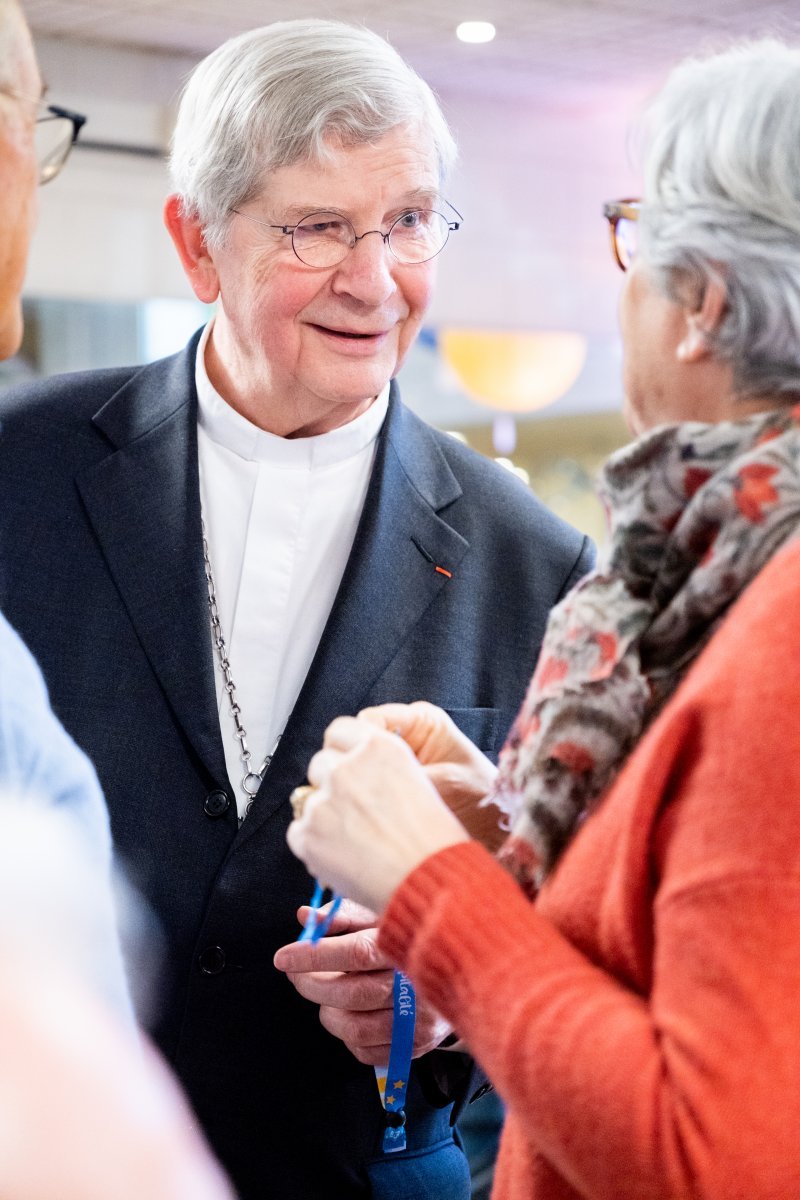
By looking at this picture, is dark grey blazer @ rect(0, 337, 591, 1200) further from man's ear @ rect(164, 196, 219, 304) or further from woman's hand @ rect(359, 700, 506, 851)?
woman's hand @ rect(359, 700, 506, 851)

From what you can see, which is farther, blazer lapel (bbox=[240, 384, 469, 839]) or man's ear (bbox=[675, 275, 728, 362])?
blazer lapel (bbox=[240, 384, 469, 839])

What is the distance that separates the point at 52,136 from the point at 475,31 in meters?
4.16

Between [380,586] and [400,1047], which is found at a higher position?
[380,586]

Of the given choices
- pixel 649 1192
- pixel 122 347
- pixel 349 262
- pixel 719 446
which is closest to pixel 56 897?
pixel 649 1192

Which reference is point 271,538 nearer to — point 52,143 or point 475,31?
point 52,143

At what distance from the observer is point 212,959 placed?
1462mm

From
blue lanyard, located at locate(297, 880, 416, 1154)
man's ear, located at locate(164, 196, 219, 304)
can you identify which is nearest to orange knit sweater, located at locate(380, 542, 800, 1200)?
blue lanyard, located at locate(297, 880, 416, 1154)

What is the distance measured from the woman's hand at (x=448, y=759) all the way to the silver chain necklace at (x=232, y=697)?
307 mm

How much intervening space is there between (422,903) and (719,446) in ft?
1.23

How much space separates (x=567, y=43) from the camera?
16.6ft

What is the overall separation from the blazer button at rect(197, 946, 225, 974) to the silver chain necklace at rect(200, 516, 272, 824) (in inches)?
5.4

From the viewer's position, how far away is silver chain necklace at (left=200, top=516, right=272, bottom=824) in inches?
58.5

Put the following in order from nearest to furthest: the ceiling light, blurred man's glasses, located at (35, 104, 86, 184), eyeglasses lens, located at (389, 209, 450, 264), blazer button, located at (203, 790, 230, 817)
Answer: blurred man's glasses, located at (35, 104, 86, 184) → blazer button, located at (203, 790, 230, 817) → eyeglasses lens, located at (389, 209, 450, 264) → the ceiling light


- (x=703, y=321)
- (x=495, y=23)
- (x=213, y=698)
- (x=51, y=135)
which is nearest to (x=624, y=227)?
(x=703, y=321)
